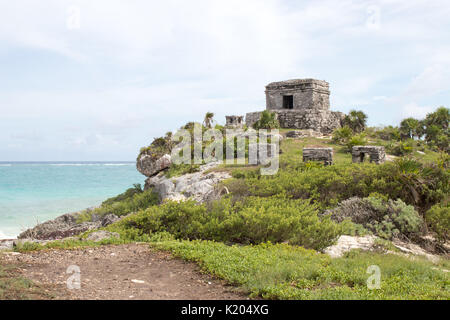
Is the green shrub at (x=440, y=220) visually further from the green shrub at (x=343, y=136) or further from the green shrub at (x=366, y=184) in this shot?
the green shrub at (x=343, y=136)

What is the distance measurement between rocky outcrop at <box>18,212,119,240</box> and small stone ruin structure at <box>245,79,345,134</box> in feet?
47.0

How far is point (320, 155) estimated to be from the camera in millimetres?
15250

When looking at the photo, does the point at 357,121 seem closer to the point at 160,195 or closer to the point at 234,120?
the point at 234,120

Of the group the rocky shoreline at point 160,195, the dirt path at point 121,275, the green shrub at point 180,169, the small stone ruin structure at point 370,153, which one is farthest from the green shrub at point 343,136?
the dirt path at point 121,275

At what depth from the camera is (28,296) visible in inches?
181

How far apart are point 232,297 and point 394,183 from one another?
816 centimetres

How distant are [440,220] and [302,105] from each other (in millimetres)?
18421

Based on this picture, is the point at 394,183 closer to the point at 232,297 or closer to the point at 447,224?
the point at 447,224

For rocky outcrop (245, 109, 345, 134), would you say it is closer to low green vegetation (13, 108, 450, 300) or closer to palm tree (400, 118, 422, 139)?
palm tree (400, 118, 422, 139)

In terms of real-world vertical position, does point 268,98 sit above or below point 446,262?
above

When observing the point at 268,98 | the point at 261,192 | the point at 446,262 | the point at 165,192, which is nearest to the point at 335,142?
the point at 268,98

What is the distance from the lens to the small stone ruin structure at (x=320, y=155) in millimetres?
15109

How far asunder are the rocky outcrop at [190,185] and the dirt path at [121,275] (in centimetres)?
492

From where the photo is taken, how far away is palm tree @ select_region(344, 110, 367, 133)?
2875 centimetres
